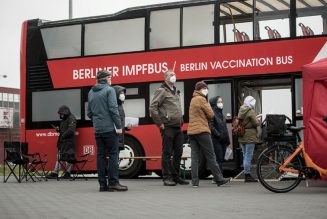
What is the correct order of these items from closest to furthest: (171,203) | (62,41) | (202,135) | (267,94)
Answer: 1. (171,203)
2. (202,135)
3. (267,94)
4. (62,41)

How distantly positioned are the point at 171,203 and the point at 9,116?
212 ft

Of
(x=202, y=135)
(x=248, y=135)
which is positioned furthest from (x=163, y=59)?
(x=202, y=135)

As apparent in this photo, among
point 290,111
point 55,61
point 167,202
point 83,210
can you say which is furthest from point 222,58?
point 83,210

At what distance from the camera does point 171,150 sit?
44.7ft

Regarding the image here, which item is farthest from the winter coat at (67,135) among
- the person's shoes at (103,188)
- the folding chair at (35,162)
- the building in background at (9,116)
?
the building in background at (9,116)

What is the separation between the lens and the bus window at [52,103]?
18.3 meters

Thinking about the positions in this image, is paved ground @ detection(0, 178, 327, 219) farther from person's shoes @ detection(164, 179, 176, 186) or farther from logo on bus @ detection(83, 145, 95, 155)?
logo on bus @ detection(83, 145, 95, 155)

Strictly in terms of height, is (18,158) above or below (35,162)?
above

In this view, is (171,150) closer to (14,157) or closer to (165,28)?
(14,157)

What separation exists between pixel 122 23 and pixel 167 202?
9194 millimetres

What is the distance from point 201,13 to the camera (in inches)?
660

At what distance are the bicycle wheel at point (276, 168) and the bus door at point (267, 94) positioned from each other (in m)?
4.31

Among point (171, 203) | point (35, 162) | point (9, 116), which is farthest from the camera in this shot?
point (9, 116)

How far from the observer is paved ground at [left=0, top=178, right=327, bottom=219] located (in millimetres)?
7830
